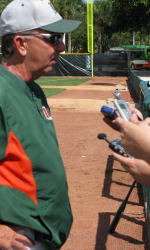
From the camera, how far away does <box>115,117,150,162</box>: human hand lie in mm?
1458

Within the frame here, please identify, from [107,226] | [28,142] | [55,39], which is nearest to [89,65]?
[107,226]

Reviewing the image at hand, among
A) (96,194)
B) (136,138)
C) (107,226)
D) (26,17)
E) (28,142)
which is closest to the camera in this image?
(136,138)

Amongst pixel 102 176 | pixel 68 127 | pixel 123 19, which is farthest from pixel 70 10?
pixel 102 176

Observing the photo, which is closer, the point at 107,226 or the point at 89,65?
the point at 107,226

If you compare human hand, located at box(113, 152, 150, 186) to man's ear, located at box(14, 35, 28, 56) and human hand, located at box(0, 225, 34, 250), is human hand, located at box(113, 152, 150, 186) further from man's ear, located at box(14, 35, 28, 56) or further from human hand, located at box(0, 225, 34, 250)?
man's ear, located at box(14, 35, 28, 56)

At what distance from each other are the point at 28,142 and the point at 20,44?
0.57 metres

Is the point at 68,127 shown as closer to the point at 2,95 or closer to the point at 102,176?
the point at 102,176

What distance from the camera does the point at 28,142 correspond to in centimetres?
178

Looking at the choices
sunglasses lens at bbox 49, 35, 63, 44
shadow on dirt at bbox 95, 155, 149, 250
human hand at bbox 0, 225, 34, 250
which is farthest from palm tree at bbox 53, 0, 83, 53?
human hand at bbox 0, 225, 34, 250

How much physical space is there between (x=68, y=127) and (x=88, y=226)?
653cm

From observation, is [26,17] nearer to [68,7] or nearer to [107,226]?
[107,226]

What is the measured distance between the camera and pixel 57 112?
13852 millimetres

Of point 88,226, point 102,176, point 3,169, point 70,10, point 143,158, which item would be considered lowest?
point 70,10

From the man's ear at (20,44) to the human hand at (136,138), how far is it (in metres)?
0.78
